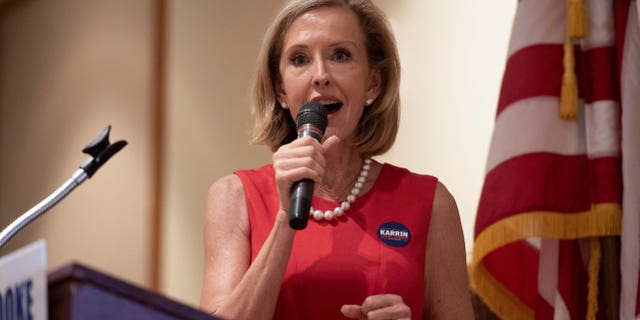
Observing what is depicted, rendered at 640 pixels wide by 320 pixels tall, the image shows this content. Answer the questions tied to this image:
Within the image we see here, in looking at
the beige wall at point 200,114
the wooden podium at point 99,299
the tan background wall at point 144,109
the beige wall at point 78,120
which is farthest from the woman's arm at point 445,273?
the beige wall at point 78,120

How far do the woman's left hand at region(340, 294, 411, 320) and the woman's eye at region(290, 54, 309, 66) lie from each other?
1.89 ft

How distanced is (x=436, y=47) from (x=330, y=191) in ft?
4.51

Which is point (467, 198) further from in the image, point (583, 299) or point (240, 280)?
point (240, 280)

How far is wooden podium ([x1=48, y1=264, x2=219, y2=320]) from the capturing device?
1.11m

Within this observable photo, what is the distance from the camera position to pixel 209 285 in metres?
1.96

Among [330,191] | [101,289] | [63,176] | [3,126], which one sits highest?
[3,126]

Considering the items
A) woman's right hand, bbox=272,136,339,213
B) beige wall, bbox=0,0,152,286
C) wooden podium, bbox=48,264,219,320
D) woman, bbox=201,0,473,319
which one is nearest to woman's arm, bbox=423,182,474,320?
woman, bbox=201,0,473,319

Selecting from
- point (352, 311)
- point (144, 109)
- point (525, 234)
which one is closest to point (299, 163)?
point (352, 311)

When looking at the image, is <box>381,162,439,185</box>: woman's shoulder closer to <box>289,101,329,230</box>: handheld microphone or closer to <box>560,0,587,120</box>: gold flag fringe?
<box>289,101,329,230</box>: handheld microphone

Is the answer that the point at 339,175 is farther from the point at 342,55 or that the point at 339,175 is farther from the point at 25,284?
the point at 25,284

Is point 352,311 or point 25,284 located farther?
point 352,311

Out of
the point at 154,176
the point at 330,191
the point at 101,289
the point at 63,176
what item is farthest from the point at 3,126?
the point at 101,289

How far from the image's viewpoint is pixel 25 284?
45.7 inches

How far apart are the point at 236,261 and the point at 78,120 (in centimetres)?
271
